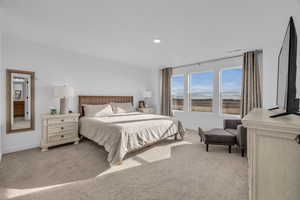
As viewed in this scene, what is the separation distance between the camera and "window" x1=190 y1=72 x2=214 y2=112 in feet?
15.6

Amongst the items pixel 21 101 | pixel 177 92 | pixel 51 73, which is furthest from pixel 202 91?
pixel 21 101

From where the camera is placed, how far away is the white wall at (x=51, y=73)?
3.05 m

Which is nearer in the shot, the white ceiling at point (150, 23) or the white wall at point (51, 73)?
the white ceiling at point (150, 23)

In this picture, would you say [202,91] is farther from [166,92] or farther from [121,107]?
[121,107]

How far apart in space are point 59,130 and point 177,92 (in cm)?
421

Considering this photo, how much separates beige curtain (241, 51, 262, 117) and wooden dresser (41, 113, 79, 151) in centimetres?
460

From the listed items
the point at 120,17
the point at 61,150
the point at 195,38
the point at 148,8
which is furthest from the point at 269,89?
the point at 61,150

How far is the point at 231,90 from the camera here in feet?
14.2

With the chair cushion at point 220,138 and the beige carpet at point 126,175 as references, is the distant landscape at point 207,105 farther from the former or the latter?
the beige carpet at point 126,175

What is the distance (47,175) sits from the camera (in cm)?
217

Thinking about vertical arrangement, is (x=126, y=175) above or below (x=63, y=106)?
below

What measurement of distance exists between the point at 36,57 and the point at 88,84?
139 cm

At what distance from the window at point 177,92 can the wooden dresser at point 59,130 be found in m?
3.71

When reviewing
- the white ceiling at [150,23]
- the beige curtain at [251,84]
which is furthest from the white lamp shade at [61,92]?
the beige curtain at [251,84]
